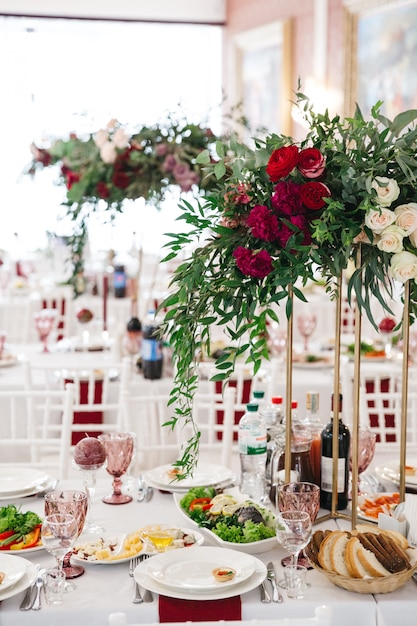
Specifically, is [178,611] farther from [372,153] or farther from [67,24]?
[67,24]

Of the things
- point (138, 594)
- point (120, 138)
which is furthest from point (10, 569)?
point (120, 138)

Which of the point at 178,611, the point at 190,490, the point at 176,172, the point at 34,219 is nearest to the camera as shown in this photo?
the point at 178,611

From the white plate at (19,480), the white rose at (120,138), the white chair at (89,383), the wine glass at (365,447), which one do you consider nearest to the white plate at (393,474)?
the wine glass at (365,447)

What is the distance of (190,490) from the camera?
2.25 m

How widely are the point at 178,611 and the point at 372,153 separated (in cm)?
106

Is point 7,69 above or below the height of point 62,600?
above

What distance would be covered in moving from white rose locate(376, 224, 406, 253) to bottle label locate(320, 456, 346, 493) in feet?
1.98

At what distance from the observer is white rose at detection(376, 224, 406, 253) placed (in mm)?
1860

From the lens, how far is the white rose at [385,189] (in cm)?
184

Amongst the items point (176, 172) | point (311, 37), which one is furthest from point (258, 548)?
point (311, 37)

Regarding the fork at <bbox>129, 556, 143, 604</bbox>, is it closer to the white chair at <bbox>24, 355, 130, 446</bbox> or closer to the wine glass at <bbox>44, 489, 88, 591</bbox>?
the wine glass at <bbox>44, 489, 88, 591</bbox>

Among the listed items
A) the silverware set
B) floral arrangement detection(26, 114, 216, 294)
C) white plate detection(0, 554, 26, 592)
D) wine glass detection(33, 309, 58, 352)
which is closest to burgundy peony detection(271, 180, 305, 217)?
the silverware set

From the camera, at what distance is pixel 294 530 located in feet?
5.74

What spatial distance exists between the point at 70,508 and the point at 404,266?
0.89 m
